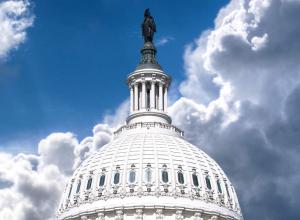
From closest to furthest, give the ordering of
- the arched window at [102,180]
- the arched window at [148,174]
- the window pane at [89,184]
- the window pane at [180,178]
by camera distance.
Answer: the arched window at [148,174], the window pane at [180,178], the arched window at [102,180], the window pane at [89,184]

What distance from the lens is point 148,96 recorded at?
11412 centimetres

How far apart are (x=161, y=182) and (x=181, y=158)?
5643 millimetres

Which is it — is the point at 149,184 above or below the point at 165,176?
below

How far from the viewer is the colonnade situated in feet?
370

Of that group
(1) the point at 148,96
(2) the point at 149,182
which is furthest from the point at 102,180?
(1) the point at 148,96

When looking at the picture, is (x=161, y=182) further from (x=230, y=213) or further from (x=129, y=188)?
(x=230, y=213)

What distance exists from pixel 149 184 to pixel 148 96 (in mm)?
21614

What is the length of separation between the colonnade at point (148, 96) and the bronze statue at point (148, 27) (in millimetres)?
9237

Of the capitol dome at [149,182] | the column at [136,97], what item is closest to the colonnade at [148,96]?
the column at [136,97]

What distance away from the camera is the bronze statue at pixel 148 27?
11900cm

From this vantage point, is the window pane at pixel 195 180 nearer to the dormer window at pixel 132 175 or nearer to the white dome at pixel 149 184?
the white dome at pixel 149 184

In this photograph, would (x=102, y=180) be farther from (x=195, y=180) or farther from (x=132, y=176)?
(x=195, y=180)

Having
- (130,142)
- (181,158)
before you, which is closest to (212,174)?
(181,158)

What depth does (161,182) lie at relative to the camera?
314 ft
